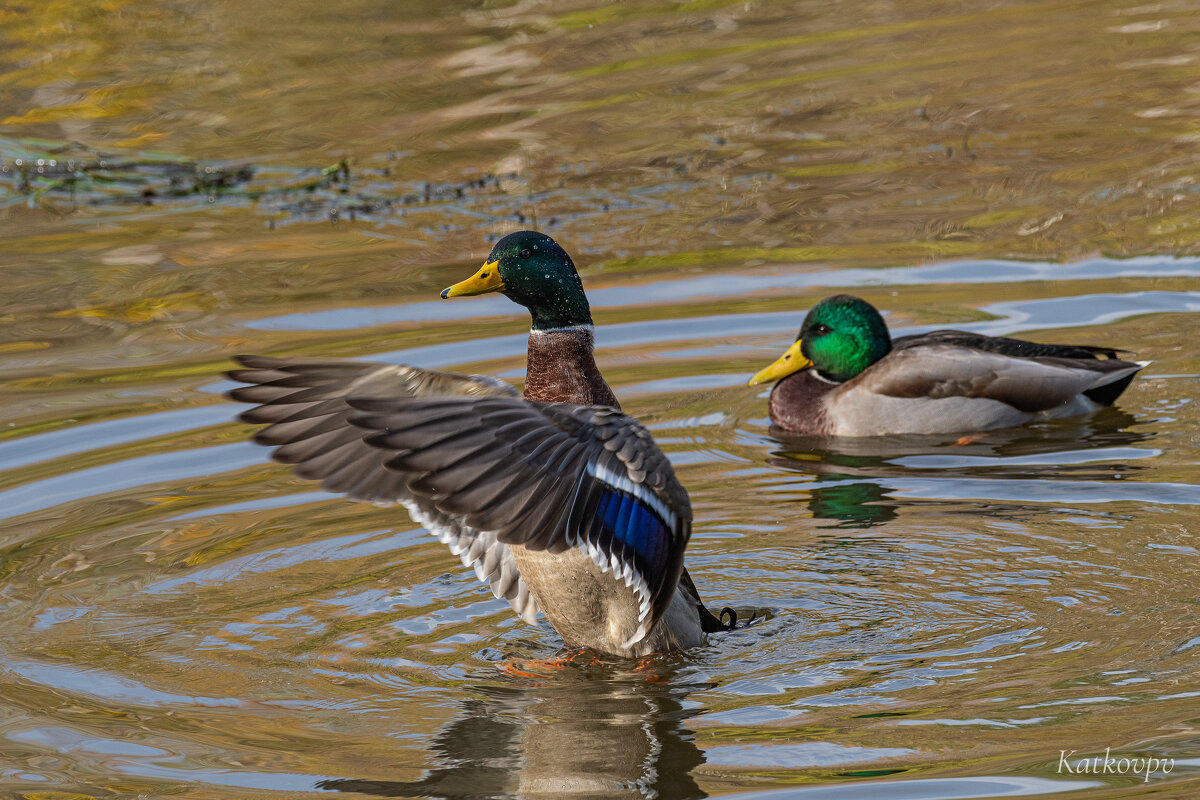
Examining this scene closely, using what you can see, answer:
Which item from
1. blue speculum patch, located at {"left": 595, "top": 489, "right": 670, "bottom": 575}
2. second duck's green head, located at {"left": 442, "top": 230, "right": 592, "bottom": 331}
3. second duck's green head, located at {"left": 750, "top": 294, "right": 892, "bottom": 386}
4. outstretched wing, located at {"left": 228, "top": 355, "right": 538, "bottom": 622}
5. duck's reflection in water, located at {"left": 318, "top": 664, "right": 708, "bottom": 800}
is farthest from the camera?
second duck's green head, located at {"left": 750, "top": 294, "right": 892, "bottom": 386}

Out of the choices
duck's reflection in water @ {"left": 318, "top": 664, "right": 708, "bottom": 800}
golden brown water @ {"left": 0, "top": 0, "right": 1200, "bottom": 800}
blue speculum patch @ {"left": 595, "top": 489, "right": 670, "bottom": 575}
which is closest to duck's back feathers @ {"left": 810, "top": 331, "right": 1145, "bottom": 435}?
golden brown water @ {"left": 0, "top": 0, "right": 1200, "bottom": 800}

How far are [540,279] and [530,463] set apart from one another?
4.56 feet

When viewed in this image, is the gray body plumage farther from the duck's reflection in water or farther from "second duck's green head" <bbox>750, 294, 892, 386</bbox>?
the duck's reflection in water

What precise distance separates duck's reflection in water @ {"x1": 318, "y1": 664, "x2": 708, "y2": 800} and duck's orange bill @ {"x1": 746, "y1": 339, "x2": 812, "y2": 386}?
12.3 feet

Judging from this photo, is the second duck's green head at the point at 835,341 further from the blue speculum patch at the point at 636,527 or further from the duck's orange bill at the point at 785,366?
the blue speculum patch at the point at 636,527

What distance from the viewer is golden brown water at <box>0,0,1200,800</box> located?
5305mm

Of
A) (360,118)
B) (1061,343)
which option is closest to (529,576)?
(1061,343)

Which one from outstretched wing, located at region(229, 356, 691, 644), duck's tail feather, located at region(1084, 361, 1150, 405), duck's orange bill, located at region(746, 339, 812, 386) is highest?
outstretched wing, located at region(229, 356, 691, 644)

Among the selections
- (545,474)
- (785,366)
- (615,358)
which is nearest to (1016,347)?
(785,366)

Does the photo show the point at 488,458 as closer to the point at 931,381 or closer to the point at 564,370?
the point at 564,370

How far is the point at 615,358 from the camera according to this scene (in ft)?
32.0

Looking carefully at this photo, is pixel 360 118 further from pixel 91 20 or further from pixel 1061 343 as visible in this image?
pixel 1061 343

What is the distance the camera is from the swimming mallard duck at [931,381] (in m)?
9.00

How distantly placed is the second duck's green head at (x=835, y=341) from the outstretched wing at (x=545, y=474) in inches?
161
